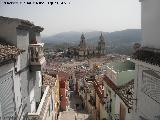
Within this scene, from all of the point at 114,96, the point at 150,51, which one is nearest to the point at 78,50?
the point at 114,96

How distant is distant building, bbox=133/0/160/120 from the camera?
11344mm

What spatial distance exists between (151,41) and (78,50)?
5236 inches

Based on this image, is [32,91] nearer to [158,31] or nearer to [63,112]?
[158,31]

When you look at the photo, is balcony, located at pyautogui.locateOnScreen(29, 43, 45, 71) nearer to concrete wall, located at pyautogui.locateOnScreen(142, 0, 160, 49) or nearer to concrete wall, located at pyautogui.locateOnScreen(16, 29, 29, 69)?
concrete wall, located at pyautogui.locateOnScreen(16, 29, 29, 69)

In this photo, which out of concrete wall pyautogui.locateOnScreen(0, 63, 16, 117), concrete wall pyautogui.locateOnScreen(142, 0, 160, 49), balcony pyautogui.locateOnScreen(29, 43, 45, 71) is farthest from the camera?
balcony pyautogui.locateOnScreen(29, 43, 45, 71)

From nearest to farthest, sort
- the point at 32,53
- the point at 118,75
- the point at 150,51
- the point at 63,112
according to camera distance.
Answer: the point at 150,51 < the point at 32,53 < the point at 118,75 < the point at 63,112

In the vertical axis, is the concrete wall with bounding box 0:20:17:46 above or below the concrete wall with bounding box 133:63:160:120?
above

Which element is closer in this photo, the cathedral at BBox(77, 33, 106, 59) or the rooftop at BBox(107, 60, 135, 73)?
the rooftop at BBox(107, 60, 135, 73)

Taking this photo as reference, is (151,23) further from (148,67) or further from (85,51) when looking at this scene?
(85,51)

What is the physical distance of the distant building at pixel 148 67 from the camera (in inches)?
447

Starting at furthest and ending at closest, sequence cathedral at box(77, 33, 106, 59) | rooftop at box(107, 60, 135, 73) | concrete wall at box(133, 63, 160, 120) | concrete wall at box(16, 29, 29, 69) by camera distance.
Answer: cathedral at box(77, 33, 106, 59), rooftop at box(107, 60, 135, 73), concrete wall at box(16, 29, 29, 69), concrete wall at box(133, 63, 160, 120)

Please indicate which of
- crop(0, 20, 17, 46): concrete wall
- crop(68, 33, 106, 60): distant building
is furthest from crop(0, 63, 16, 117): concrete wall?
crop(68, 33, 106, 60): distant building

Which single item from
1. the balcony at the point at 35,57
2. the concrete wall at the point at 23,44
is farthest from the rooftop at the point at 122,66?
the concrete wall at the point at 23,44

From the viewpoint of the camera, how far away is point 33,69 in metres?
15.4
